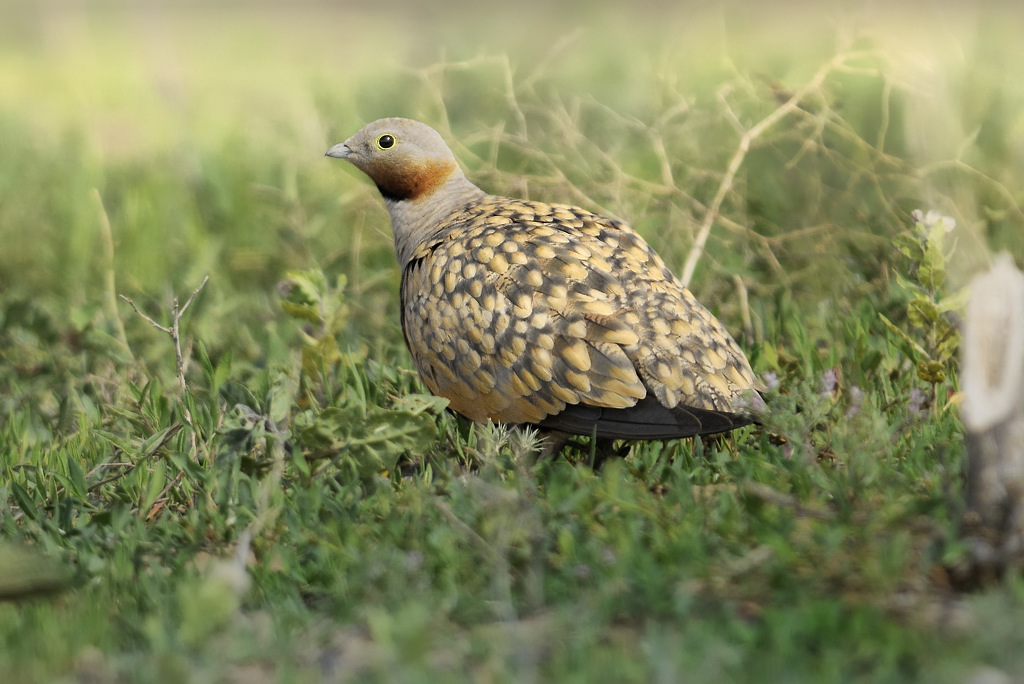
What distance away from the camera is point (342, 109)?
28.4ft

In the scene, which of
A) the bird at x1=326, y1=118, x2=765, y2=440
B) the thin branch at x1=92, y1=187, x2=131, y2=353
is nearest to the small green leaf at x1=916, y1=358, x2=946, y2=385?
the bird at x1=326, y1=118, x2=765, y2=440

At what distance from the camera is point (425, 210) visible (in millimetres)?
5062

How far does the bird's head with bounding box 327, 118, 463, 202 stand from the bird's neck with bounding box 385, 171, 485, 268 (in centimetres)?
3

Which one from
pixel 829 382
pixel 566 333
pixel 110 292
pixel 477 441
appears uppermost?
pixel 566 333

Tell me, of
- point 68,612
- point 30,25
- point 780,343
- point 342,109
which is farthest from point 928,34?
point 30,25

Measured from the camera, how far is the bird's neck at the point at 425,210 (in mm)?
4988

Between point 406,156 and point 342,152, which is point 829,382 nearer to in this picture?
point 406,156

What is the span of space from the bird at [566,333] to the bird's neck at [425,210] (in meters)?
0.29

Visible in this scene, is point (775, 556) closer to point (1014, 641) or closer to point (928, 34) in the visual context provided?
point (1014, 641)

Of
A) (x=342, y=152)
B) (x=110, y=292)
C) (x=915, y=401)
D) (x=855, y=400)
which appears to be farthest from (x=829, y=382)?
(x=110, y=292)

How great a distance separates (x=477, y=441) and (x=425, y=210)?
114 centimetres

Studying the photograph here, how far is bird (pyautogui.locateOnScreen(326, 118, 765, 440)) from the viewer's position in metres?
3.94

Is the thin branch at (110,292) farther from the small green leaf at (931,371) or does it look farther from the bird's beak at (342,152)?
the small green leaf at (931,371)

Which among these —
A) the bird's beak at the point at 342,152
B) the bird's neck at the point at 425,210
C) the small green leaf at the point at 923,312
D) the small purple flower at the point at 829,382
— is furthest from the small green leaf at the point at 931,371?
the bird's beak at the point at 342,152
